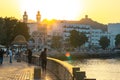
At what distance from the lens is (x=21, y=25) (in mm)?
108312

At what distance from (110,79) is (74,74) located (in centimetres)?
4857

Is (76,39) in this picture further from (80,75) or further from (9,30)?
(80,75)

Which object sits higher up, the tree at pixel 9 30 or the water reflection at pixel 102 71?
the tree at pixel 9 30

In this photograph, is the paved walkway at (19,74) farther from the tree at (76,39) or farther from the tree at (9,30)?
the tree at (76,39)

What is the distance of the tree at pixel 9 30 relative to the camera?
330ft

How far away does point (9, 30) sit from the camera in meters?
104

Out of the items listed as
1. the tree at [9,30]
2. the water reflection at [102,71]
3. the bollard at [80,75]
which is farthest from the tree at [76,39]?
the bollard at [80,75]

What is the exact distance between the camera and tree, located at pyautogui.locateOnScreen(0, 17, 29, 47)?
100m

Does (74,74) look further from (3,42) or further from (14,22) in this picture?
(14,22)

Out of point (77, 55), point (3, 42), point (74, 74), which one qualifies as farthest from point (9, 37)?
point (74, 74)

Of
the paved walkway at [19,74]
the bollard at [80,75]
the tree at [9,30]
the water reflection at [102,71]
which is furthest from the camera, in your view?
the tree at [9,30]

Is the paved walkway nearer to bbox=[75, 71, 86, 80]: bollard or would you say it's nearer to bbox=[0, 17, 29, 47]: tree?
bbox=[75, 71, 86, 80]: bollard

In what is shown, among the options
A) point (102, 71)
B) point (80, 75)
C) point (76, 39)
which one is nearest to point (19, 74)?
point (80, 75)

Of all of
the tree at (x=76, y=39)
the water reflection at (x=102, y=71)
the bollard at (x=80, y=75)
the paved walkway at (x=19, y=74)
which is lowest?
the water reflection at (x=102, y=71)
